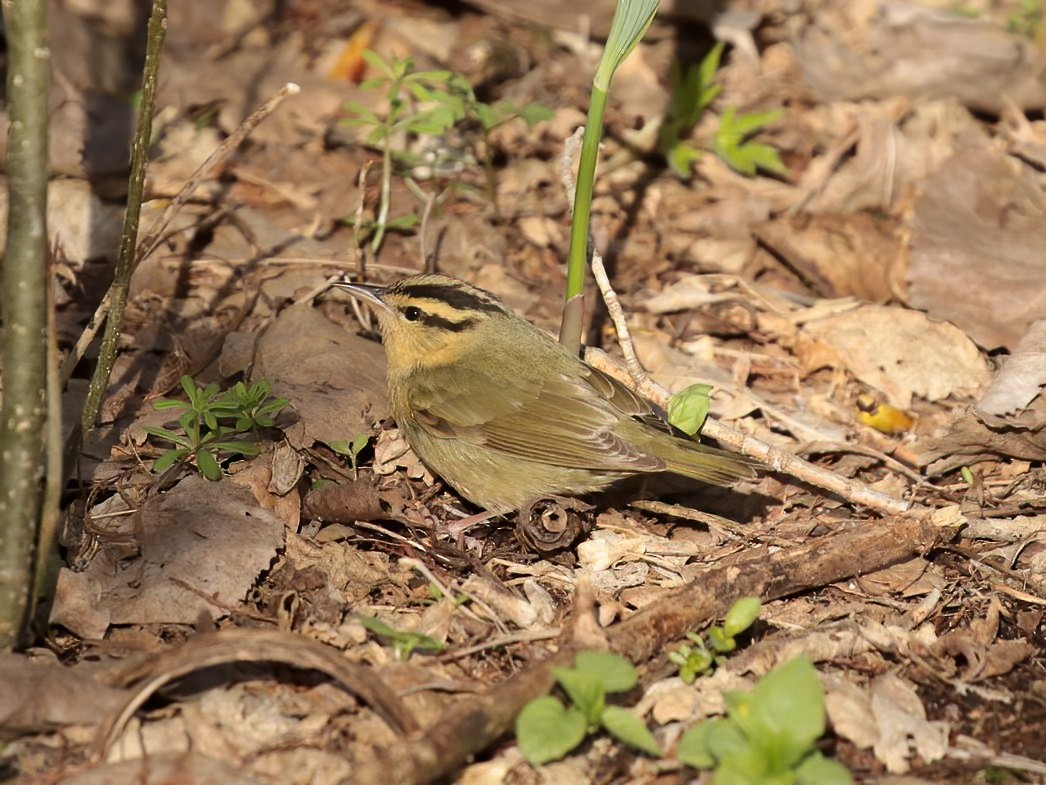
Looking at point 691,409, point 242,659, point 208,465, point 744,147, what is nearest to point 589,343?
point 691,409

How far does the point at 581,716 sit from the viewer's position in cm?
360

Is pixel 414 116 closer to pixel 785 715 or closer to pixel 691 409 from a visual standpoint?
pixel 691 409

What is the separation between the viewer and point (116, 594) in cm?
430

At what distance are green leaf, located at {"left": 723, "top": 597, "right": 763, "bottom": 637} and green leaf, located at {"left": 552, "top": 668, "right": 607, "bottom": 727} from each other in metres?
0.68

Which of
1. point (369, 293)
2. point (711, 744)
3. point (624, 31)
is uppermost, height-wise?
point (624, 31)

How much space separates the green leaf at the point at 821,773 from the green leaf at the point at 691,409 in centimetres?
198

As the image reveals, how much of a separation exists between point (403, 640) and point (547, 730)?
73 centimetres

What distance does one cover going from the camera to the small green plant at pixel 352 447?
16.9 ft

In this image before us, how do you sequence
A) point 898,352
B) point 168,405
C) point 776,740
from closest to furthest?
point 776,740 < point 168,405 < point 898,352

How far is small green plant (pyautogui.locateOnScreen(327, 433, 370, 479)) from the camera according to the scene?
16.9ft

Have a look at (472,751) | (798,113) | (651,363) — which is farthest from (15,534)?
(798,113)

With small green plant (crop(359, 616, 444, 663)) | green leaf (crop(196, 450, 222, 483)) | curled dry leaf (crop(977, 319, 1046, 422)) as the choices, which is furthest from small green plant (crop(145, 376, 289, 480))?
curled dry leaf (crop(977, 319, 1046, 422))

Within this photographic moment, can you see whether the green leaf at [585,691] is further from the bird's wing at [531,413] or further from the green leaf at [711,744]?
the bird's wing at [531,413]

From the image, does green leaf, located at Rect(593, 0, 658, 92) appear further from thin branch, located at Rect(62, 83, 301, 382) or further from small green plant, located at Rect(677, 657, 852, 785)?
small green plant, located at Rect(677, 657, 852, 785)
